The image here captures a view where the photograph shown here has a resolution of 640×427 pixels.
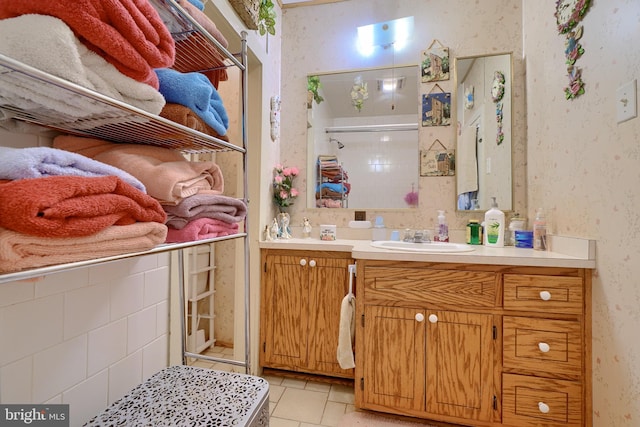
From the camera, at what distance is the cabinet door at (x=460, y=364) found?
1.26 meters

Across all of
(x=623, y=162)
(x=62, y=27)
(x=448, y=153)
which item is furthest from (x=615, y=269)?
(x=62, y=27)

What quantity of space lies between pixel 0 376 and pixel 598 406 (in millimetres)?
1879

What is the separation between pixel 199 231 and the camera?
747mm

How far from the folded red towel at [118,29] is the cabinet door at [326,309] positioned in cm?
128

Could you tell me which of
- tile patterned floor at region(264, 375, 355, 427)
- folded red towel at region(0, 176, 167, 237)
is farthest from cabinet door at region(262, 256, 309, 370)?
folded red towel at region(0, 176, 167, 237)

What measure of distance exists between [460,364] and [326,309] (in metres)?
0.72

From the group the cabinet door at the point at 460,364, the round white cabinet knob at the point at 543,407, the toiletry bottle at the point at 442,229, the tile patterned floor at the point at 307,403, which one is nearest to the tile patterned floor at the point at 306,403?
the tile patterned floor at the point at 307,403

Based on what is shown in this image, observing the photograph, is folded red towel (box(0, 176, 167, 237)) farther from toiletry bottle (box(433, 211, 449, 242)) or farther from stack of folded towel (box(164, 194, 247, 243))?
toiletry bottle (box(433, 211, 449, 242))

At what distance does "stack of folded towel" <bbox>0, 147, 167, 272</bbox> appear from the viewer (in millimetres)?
366

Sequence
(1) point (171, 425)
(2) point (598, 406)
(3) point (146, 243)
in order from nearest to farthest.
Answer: (3) point (146, 243)
(1) point (171, 425)
(2) point (598, 406)

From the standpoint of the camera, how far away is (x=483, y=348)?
1.26m

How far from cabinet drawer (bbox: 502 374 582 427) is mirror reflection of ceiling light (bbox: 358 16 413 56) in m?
2.05

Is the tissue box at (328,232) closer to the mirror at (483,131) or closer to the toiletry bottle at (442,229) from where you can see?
the toiletry bottle at (442,229)

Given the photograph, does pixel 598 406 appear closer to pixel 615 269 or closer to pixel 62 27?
pixel 615 269
